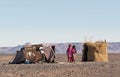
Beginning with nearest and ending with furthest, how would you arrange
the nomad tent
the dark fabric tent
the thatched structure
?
1. the nomad tent
2. the dark fabric tent
3. the thatched structure

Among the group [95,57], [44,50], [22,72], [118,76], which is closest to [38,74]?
[22,72]

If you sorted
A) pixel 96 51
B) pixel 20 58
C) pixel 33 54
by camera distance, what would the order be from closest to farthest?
pixel 33 54 → pixel 20 58 → pixel 96 51

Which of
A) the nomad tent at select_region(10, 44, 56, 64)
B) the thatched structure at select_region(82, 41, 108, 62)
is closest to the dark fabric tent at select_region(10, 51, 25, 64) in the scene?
the nomad tent at select_region(10, 44, 56, 64)

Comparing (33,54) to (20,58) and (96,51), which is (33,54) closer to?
(20,58)

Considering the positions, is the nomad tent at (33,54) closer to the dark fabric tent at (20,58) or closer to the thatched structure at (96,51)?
Result: the dark fabric tent at (20,58)

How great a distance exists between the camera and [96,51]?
138ft

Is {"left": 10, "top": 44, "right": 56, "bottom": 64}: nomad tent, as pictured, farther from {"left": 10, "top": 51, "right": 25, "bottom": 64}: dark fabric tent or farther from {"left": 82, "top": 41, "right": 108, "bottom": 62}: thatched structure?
{"left": 82, "top": 41, "right": 108, "bottom": 62}: thatched structure

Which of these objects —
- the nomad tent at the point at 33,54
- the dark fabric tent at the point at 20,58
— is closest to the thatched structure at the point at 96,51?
the nomad tent at the point at 33,54

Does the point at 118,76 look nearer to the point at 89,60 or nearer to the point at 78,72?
the point at 78,72

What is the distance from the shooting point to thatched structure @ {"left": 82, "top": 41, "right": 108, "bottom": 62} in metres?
42.2

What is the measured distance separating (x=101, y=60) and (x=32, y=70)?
41.6 ft

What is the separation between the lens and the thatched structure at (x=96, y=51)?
139 ft

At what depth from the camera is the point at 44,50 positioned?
39.9 metres

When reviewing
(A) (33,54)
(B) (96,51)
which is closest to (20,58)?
(A) (33,54)
